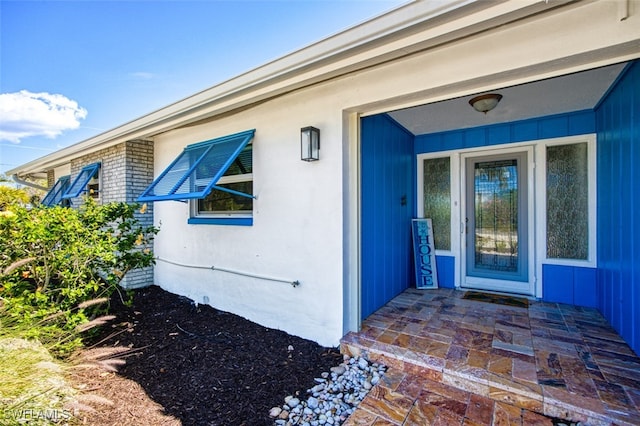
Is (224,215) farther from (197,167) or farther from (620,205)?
(620,205)

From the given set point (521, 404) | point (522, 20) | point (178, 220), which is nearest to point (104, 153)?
point (178, 220)

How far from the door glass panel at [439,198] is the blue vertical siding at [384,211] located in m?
0.38

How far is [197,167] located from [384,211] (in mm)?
3213

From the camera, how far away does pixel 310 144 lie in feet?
11.8

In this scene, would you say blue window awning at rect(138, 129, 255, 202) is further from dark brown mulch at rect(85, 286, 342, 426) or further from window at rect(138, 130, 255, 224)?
dark brown mulch at rect(85, 286, 342, 426)

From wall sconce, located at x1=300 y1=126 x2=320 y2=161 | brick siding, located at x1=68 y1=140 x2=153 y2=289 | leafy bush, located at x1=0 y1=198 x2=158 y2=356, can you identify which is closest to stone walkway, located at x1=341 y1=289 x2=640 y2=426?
wall sconce, located at x1=300 y1=126 x2=320 y2=161

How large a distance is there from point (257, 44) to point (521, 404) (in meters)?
6.00

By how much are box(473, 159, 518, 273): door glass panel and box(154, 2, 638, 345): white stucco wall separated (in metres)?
3.01

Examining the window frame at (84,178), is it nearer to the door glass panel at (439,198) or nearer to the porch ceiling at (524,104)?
the porch ceiling at (524,104)

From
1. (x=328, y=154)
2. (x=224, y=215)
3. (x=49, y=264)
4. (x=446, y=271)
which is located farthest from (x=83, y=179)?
(x=446, y=271)

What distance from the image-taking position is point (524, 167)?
202 inches

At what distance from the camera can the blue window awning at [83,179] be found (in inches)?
282

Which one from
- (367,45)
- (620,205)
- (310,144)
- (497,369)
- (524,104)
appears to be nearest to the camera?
(367,45)

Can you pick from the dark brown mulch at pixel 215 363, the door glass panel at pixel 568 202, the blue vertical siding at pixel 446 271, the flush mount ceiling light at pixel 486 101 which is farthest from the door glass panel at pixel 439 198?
the dark brown mulch at pixel 215 363
